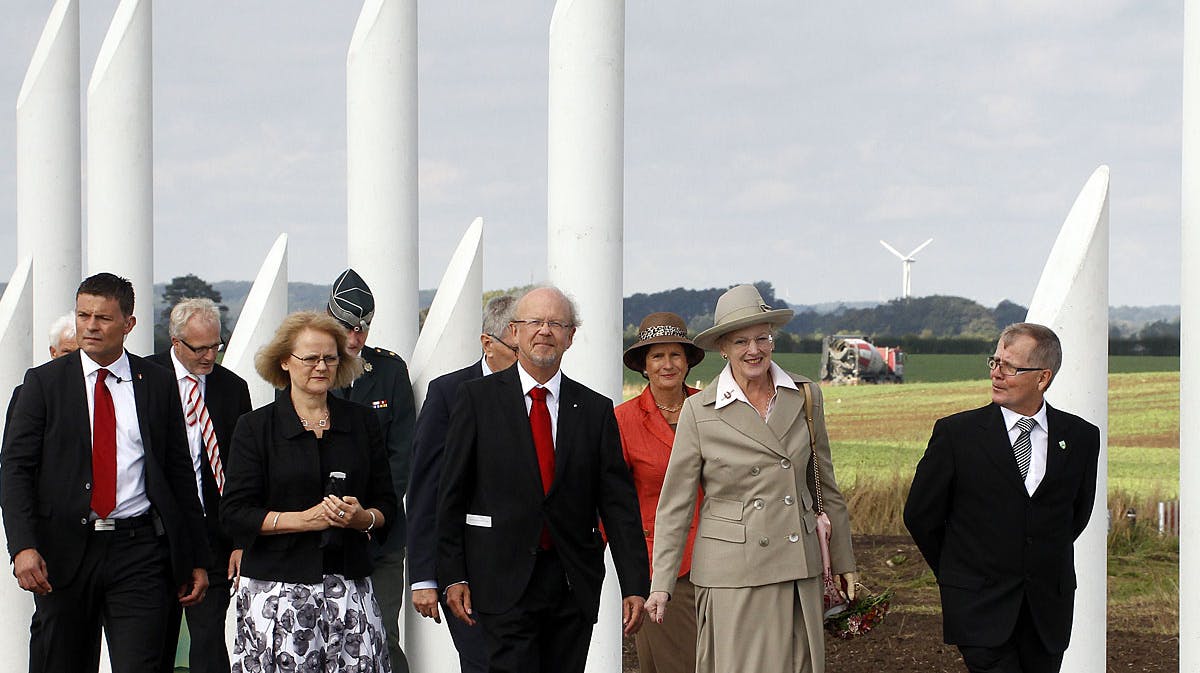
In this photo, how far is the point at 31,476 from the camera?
5273 millimetres

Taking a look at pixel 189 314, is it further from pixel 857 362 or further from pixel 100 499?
pixel 857 362

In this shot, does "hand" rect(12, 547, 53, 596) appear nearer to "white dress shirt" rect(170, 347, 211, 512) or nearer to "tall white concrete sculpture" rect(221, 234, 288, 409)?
"white dress shirt" rect(170, 347, 211, 512)

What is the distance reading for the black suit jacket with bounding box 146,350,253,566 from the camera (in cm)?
596

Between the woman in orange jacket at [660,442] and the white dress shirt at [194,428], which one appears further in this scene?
the white dress shirt at [194,428]

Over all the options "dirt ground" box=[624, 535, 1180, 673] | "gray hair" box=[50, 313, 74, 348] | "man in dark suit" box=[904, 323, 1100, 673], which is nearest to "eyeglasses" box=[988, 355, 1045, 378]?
"man in dark suit" box=[904, 323, 1100, 673]

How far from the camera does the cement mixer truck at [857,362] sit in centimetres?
2547

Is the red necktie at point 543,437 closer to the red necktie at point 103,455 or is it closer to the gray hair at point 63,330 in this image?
the red necktie at point 103,455

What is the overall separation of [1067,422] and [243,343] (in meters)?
4.16

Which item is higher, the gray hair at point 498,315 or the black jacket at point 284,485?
the gray hair at point 498,315

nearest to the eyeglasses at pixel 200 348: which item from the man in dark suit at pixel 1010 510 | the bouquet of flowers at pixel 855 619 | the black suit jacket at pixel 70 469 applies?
the black suit jacket at pixel 70 469

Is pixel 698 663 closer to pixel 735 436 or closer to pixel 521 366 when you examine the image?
pixel 735 436

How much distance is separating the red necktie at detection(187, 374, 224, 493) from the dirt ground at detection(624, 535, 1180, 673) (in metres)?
3.93

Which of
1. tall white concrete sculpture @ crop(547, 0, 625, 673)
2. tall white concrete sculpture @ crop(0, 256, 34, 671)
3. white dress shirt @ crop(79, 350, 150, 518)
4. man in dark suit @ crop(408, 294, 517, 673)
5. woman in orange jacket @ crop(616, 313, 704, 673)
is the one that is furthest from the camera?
tall white concrete sculpture @ crop(0, 256, 34, 671)

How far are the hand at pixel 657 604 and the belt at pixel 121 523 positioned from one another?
189 centimetres
